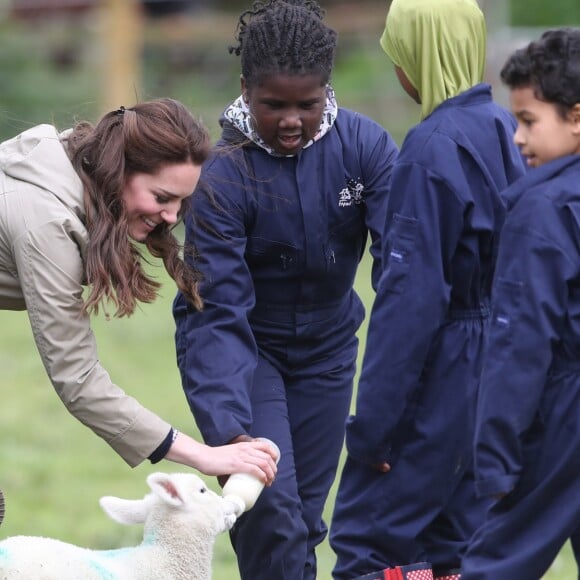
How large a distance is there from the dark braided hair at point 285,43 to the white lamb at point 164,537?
143 centimetres

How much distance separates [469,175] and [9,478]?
4499 mm

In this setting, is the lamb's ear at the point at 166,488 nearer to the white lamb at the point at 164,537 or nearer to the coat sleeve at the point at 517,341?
the white lamb at the point at 164,537

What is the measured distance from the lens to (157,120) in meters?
4.36

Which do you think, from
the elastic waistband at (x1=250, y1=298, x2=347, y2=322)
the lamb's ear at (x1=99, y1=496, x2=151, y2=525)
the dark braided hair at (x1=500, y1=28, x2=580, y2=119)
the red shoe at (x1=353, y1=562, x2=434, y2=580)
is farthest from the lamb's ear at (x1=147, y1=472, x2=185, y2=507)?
the dark braided hair at (x1=500, y1=28, x2=580, y2=119)

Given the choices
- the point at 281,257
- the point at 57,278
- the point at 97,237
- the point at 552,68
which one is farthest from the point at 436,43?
the point at 57,278

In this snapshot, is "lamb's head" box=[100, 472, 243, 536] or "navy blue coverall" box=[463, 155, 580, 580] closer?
"navy blue coverall" box=[463, 155, 580, 580]

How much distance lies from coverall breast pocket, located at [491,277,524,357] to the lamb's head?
985 mm

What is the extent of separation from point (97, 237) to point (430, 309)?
109 centimetres

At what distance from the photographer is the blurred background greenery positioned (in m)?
7.42

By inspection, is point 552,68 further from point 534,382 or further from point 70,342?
point 70,342

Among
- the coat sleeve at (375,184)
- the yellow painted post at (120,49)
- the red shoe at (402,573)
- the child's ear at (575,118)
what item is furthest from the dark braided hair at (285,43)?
the yellow painted post at (120,49)

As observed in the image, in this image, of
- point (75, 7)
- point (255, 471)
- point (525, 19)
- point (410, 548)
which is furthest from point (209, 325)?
point (75, 7)

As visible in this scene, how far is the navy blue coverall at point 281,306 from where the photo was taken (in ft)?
15.3

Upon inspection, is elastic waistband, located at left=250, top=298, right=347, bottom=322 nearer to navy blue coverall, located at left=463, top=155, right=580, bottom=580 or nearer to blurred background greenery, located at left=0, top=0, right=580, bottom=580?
blurred background greenery, located at left=0, top=0, right=580, bottom=580
